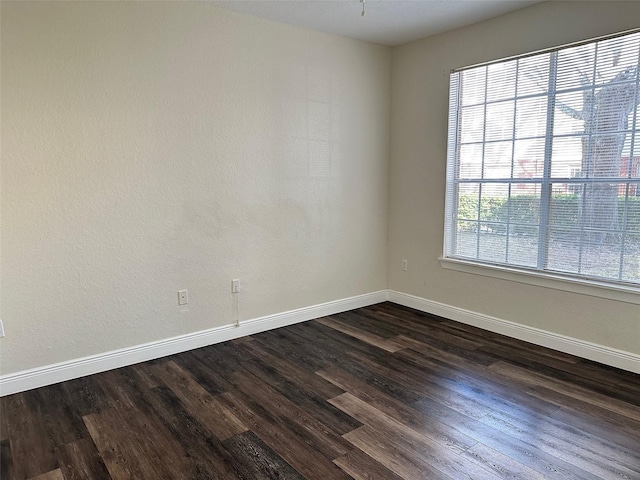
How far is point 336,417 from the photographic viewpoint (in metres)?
2.33

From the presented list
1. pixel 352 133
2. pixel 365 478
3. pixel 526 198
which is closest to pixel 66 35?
pixel 352 133

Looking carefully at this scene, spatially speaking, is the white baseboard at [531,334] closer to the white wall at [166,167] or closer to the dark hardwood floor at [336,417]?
the dark hardwood floor at [336,417]

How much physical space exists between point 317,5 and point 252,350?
2.57m

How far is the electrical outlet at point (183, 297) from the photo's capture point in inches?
127

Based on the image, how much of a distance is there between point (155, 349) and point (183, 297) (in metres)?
0.41

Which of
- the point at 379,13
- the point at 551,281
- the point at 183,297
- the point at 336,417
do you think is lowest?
the point at 336,417

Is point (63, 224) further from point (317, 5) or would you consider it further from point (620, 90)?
point (620, 90)

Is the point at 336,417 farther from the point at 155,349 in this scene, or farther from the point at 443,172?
the point at 443,172

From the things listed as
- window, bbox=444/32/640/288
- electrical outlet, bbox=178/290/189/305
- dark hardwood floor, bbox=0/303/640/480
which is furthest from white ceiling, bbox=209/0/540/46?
dark hardwood floor, bbox=0/303/640/480

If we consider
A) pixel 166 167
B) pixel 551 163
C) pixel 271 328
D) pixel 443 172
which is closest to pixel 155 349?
pixel 271 328

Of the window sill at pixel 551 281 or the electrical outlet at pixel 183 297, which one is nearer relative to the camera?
the window sill at pixel 551 281

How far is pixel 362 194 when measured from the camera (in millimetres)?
4242

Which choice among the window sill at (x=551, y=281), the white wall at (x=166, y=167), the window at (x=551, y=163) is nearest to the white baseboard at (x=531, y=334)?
the window sill at (x=551, y=281)

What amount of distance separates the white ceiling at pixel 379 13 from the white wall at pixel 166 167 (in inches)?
6.1
